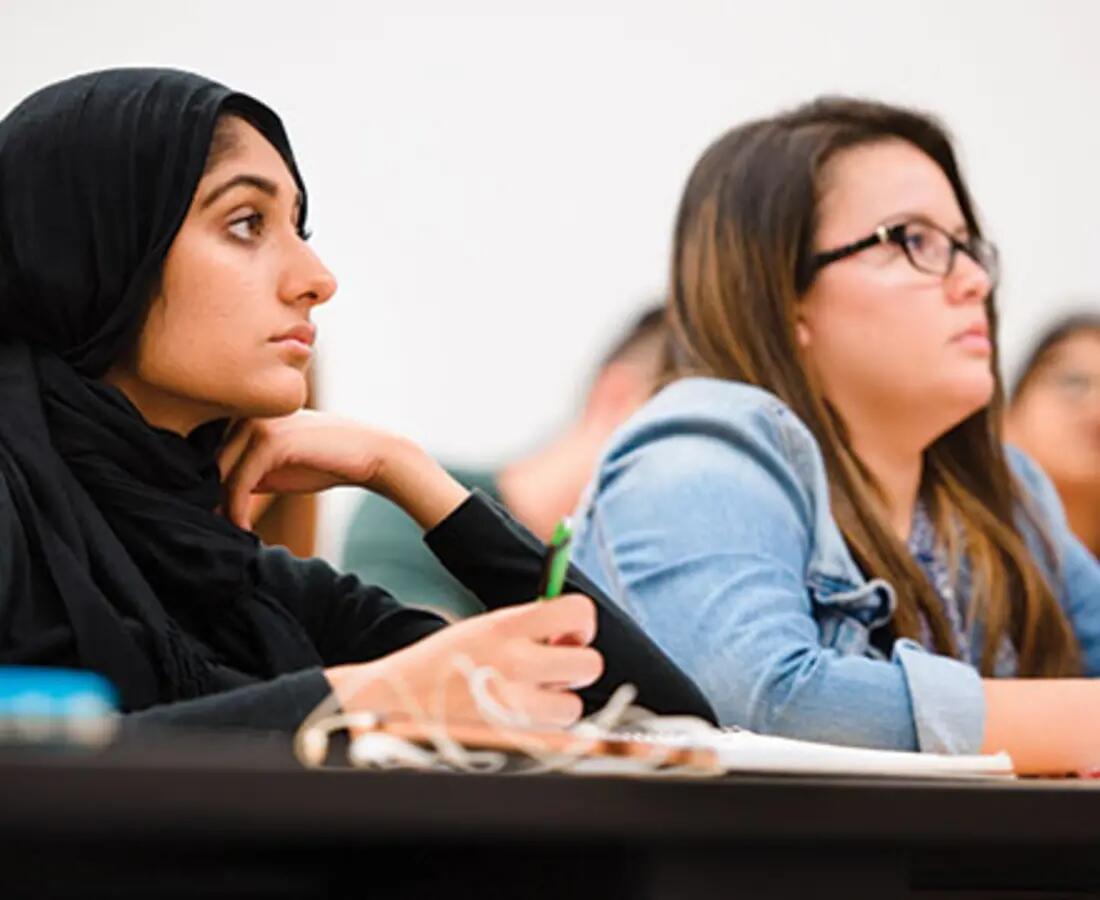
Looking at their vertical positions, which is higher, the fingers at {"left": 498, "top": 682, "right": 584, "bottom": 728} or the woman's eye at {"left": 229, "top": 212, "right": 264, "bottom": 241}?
the woman's eye at {"left": 229, "top": 212, "right": 264, "bottom": 241}

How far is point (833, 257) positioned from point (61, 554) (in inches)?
41.8

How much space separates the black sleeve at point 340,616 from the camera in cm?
158

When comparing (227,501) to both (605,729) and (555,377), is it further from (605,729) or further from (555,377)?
(555,377)

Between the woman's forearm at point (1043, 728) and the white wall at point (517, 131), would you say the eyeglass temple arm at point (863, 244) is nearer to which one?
A: the white wall at point (517, 131)

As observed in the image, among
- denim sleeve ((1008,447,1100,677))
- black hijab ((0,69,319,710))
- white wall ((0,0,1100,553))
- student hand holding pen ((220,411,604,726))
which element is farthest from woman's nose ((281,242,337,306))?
denim sleeve ((1008,447,1100,677))

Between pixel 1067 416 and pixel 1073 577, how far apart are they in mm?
663

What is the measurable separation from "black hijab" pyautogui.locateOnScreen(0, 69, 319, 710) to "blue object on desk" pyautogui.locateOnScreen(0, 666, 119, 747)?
584mm

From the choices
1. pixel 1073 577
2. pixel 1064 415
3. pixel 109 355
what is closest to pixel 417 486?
pixel 109 355

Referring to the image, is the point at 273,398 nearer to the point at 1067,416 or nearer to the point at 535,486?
the point at 535,486

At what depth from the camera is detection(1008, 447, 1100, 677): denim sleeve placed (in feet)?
7.09

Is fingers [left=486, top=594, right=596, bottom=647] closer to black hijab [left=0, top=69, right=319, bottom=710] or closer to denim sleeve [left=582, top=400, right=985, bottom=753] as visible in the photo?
black hijab [left=0, top=69, right=319, bottom=710]

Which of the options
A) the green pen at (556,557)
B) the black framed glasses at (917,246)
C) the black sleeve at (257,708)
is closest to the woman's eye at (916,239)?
the black framed glasses at (917,246)

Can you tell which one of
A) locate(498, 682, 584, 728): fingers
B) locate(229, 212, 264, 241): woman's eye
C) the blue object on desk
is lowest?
locate(498, 682, 584, 728): fingers

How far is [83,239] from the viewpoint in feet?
4.50
